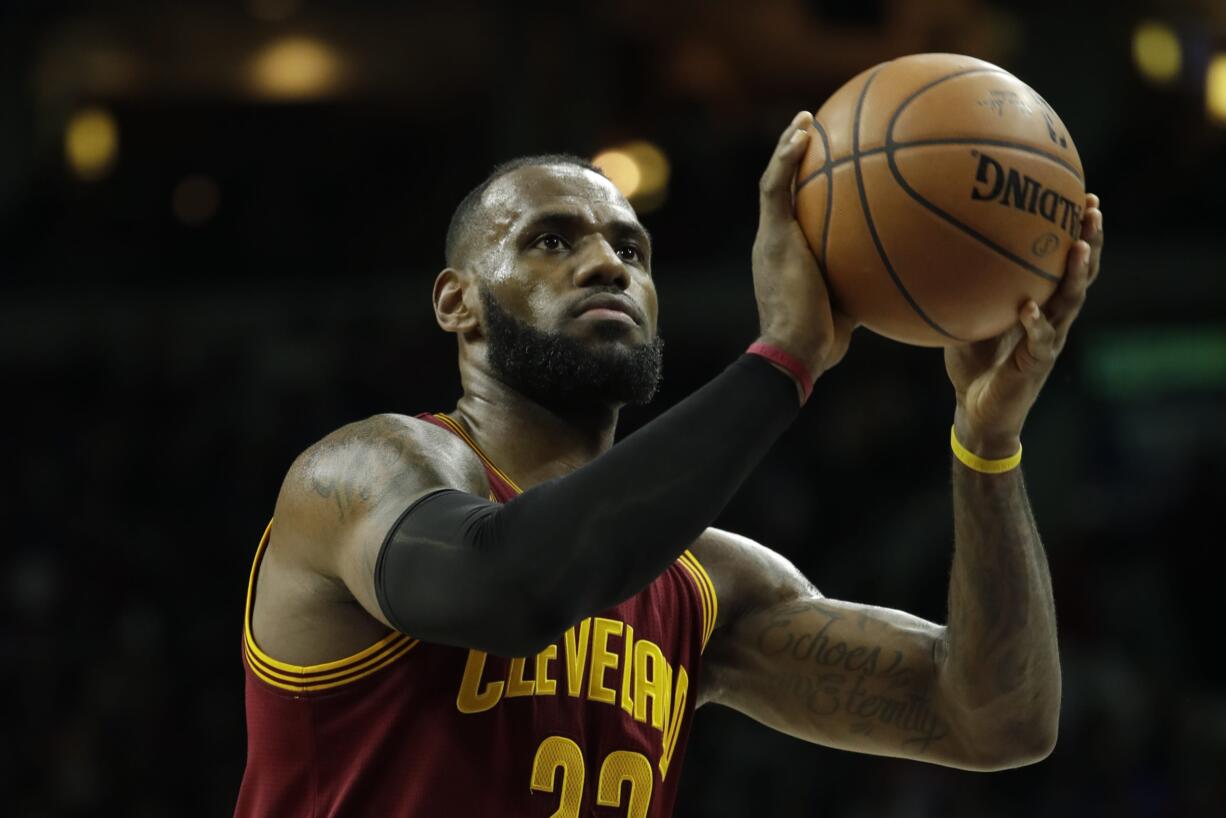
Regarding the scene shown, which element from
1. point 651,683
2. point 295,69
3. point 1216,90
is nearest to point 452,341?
point 295,69

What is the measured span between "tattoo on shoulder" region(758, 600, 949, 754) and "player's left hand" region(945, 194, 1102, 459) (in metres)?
0.61

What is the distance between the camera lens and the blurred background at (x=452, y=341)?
905 centimetres

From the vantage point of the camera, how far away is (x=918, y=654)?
12.6ft

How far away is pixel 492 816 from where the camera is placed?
310 cm

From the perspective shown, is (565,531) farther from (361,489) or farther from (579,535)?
(361,489)

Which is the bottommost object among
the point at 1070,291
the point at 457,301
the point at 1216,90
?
the point at 457,301

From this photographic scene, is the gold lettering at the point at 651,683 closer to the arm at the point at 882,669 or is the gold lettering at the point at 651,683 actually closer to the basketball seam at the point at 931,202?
the arm at the point at 882,669

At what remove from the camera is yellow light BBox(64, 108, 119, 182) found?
472 inches

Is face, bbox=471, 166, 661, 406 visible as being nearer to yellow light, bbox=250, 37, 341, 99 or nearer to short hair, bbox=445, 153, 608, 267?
short hair, bbox=445, 153, 608, 267

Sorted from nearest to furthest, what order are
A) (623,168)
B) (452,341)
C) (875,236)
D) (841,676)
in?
1. (875,236)
2. (841,676)
3. (452,341)
4. (623,168)

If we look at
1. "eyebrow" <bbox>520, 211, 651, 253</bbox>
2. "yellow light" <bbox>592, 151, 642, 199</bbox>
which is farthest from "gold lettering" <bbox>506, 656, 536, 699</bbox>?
"yellow light" <bbox>592, 151, 642, 199</bbox>

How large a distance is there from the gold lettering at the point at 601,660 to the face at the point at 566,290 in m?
0.51

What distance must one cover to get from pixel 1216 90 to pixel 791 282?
9184mm

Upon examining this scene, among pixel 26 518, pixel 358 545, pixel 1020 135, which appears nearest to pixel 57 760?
pixel 26 518
